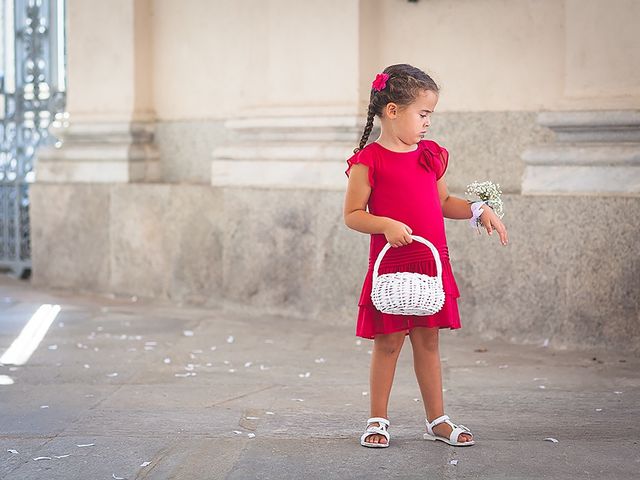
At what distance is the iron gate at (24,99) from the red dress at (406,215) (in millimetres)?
5909

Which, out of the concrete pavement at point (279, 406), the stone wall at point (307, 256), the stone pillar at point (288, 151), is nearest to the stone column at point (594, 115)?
the stone wall at point (307, 256)

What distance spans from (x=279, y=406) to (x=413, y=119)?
1479mm

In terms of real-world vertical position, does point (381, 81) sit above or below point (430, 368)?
above

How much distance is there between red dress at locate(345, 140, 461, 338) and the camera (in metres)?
4.19

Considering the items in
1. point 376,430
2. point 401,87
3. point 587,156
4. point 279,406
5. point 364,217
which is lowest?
point 279,406

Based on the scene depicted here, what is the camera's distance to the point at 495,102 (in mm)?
7082

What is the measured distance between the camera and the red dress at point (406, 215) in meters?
4.19

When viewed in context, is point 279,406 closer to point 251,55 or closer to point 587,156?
point 587,156

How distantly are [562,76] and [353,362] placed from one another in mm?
2103

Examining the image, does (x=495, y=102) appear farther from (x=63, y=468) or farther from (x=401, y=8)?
(x=63, y=468)

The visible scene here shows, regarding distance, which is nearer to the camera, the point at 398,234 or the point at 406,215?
the point at 398,234

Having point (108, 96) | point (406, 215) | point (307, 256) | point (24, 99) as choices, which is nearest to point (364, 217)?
point (406, 215)

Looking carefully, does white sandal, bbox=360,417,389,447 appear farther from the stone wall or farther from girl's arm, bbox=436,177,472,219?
the stone wall

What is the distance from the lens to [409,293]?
158 inches
